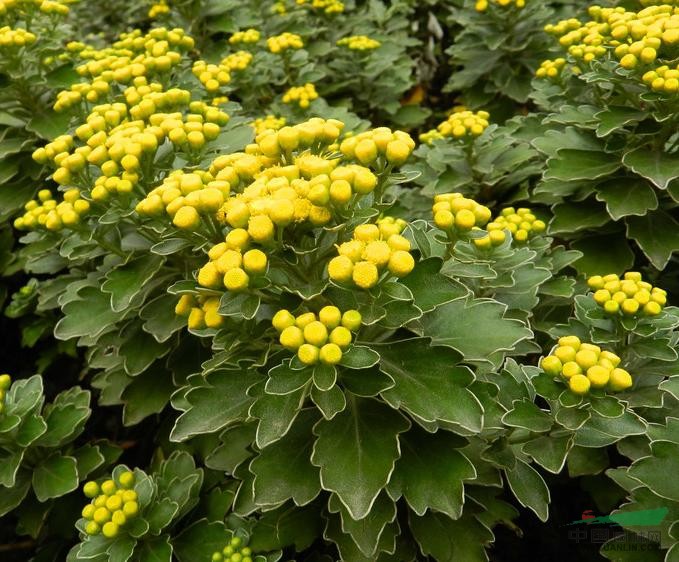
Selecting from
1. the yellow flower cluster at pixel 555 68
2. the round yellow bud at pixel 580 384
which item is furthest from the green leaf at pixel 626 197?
the round yellow bud at pixel 580 384

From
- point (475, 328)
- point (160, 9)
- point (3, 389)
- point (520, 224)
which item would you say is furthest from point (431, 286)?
point (160, 9)

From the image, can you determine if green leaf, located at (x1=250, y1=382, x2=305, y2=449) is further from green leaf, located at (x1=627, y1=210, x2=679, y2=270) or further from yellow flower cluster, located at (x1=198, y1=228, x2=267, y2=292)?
green leaf, located at (x1=627, y1=210, x2=679, y2=270)

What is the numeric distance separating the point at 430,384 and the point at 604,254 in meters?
1.72

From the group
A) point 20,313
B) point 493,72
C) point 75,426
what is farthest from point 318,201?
point 493,72

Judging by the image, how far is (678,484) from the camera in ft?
5.41

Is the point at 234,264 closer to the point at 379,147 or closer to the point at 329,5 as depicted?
the point at 379,147

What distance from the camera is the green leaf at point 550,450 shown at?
163cm

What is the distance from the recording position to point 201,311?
5.54 ft

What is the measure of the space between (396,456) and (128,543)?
1137 millimetres

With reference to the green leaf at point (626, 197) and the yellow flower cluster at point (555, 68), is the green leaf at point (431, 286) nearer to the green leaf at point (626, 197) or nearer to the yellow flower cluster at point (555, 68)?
the green leaf at point (626, 197)

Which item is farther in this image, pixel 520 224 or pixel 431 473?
pixel 520 224

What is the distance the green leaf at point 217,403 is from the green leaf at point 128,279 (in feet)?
1.89

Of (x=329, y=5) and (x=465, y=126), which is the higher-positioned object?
(x=329, y=5)

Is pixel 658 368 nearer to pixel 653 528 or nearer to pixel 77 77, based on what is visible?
pixel 653 528
